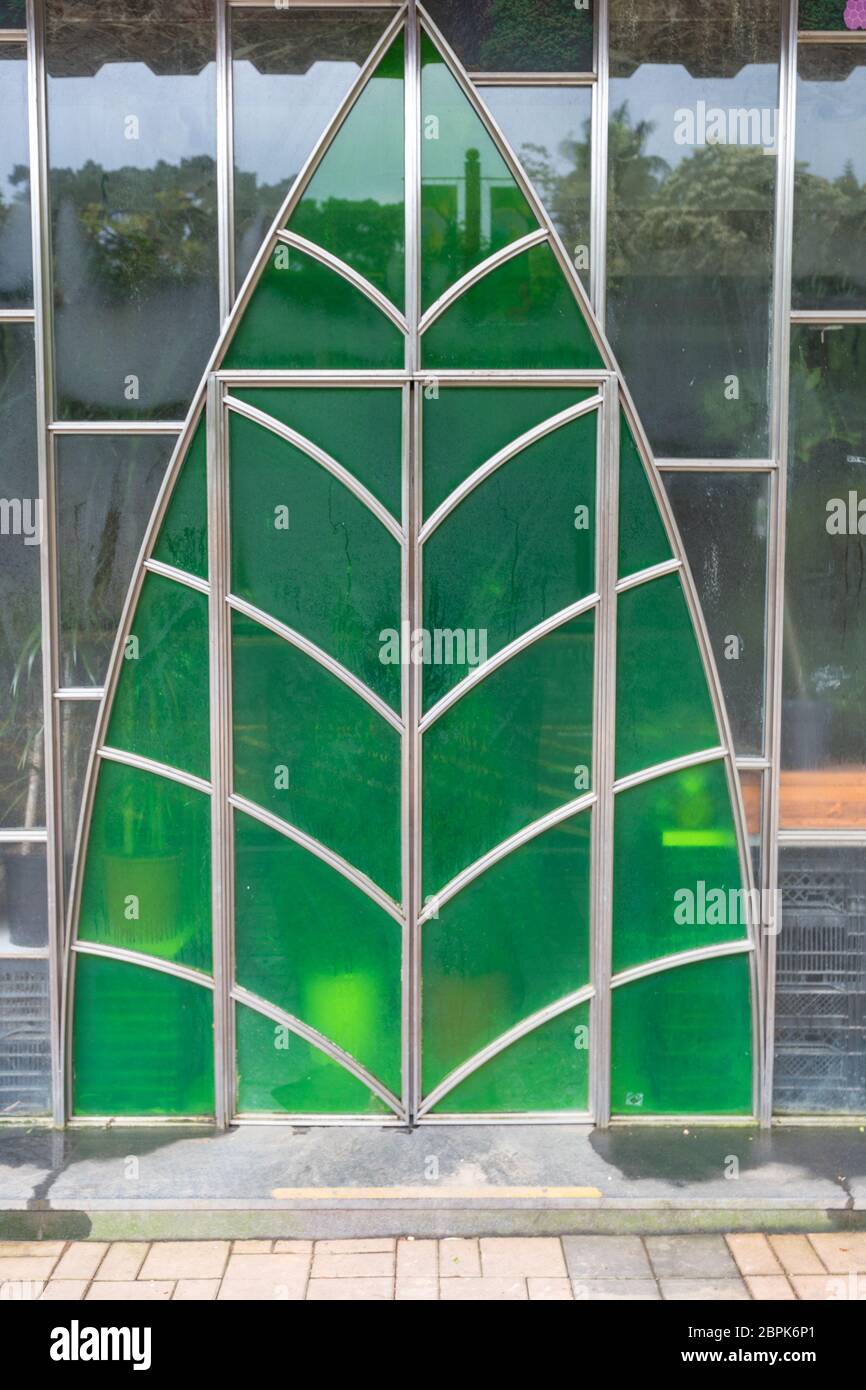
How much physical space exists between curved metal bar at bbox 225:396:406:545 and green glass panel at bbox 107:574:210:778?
88cm

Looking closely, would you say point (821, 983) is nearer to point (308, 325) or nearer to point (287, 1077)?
point (287, 1077)

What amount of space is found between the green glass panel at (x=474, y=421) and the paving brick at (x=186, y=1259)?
3510 millimetres

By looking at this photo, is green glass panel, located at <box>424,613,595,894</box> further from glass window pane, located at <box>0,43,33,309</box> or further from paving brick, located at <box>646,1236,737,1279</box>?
glass window pane, located at <box>0,43,33,309</box>

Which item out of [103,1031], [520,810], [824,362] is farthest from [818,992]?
[103,1031]

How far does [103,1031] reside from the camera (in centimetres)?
577

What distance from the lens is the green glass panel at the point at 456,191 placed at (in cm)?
542

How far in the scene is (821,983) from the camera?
19.1ft

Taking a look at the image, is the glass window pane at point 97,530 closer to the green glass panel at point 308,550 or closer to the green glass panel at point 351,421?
the green glass panel at point 308,550

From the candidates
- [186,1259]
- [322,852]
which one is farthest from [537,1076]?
[186,1259]

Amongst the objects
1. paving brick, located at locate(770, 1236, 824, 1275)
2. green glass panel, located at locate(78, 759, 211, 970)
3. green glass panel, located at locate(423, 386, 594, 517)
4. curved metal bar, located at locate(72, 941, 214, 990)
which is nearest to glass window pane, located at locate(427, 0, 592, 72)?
green glass panel, located at locate(423, 386, 594, 517)

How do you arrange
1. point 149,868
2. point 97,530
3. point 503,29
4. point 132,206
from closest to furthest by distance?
point 503,29
point 132,206
point 97,530
point 149,868

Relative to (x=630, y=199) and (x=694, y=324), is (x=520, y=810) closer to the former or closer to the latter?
(x=694, y=324)

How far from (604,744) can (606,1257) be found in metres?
2.27

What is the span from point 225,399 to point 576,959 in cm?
323
